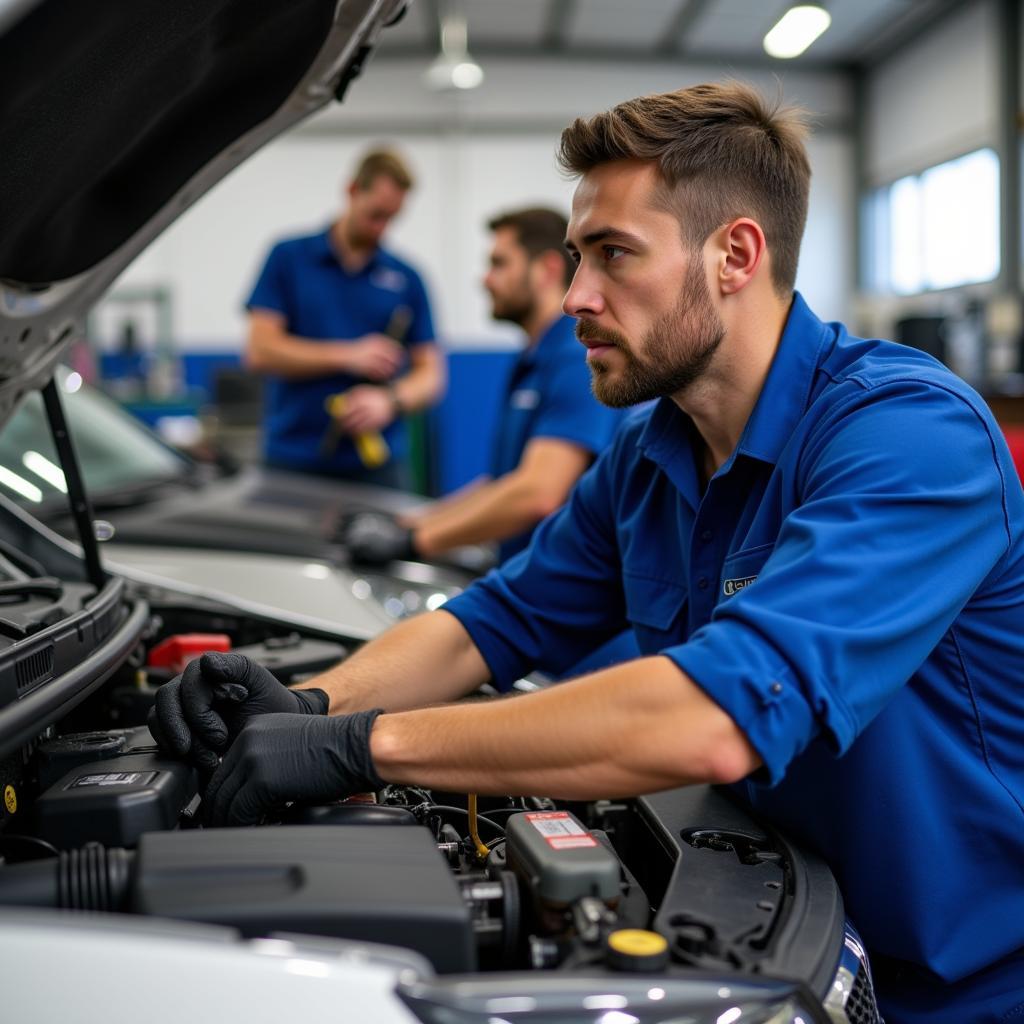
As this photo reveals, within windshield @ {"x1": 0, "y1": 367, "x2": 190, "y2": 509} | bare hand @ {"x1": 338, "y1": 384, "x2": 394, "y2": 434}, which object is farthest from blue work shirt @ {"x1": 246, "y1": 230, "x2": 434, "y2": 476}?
windshield @ {"x1": 0, "y1": 367, "x2": 190, "y2": 509}

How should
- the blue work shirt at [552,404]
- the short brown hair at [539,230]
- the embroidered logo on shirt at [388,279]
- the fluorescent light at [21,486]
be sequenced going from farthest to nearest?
1. the embroidered logo on shirt at [388,279]
2. the short brown hair at [539,230]
3. the blue work shirt at [552,404]
4. the fluorescent light at [21,486]

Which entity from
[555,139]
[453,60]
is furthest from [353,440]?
[555,139]

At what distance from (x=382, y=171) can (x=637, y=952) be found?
125 inches

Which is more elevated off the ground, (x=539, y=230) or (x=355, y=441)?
(x=539, y=230)

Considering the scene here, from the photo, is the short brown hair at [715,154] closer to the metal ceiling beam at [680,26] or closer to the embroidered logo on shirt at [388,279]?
the embroidered logo on shirt at [388,279]

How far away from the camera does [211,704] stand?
4.32 feet

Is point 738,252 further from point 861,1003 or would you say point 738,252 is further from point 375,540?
point 375,540

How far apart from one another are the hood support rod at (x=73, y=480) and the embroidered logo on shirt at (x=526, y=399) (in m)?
1.40

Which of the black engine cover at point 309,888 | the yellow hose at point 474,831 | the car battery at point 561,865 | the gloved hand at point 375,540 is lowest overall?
the yellow hose at point 474,831

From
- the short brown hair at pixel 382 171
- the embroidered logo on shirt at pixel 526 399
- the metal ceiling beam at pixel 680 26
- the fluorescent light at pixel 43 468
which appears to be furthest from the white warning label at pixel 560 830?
the metal ceiling beam at pixel 680 26

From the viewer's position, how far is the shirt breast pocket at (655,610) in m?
1.54

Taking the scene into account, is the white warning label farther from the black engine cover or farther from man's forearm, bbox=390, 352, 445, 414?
man's forearm, bbox=390, 352, 445, 414

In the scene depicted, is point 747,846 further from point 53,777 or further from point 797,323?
point 53,777

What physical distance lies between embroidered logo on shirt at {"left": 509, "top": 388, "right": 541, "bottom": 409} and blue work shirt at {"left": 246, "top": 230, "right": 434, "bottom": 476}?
1022 millimetres
